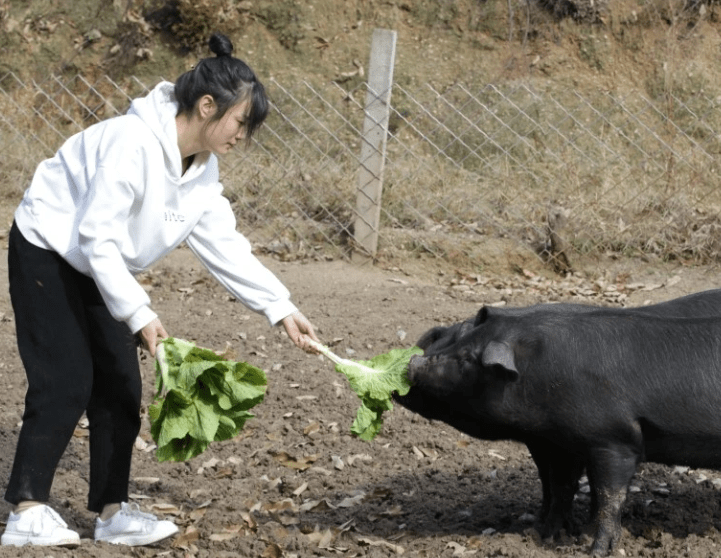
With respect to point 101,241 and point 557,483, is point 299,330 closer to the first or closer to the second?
point 101,241

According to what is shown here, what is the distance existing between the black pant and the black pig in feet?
4.10

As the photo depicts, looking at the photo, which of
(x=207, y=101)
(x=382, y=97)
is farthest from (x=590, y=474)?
(x=382, y=97)

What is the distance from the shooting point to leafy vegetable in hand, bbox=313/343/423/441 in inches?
166

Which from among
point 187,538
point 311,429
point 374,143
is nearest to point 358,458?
point 311,429

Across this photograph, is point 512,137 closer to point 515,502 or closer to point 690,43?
point 690,43

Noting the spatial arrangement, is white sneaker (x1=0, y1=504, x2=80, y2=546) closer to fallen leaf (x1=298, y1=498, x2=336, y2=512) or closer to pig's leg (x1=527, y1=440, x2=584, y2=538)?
fallen leaf (x1=298, y1=498, x2=336, y2=512)

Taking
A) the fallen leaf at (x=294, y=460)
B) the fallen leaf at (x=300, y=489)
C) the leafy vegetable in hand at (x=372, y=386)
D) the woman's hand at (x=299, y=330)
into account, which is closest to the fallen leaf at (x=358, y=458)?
the fallen leaf at (x=294, y=460)

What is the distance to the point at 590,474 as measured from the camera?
4141 mm

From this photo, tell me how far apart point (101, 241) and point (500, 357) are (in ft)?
5.04

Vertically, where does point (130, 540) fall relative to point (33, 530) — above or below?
below

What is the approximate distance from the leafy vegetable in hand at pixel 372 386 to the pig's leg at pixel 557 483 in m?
0.63

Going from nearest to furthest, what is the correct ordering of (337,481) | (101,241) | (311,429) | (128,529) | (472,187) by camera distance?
(101,241) → (128,529) → (337,481) → (311,429) → (472,187)

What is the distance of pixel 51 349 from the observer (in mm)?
3850

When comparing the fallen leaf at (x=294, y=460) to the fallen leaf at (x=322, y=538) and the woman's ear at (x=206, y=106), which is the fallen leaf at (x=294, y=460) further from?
the woman's ear at (x=206, y=106)
